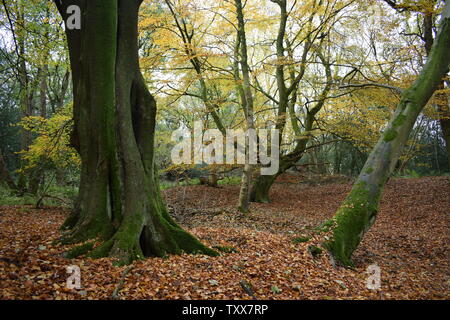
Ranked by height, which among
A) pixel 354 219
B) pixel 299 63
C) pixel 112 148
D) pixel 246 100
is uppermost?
pixel 299 63

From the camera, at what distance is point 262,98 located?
18.2 m

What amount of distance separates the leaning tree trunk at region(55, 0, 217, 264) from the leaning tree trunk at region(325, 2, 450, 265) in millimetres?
2653

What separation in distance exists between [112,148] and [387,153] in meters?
4.84

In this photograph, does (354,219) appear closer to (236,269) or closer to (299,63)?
(236,269)

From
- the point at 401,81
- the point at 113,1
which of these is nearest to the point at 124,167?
the point at 113,1

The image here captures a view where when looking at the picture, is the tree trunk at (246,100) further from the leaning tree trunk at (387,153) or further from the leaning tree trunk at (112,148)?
the leaning tree trunk at (112,148)

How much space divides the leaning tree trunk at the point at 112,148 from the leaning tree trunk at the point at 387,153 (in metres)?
2.65

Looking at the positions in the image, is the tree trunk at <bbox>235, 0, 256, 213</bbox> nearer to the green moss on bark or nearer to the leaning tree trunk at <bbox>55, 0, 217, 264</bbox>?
the green moss on bark

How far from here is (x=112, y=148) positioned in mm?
4469

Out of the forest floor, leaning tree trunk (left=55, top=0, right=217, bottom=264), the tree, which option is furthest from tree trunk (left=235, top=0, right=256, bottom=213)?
leaning tree trunk (left=55, top=0, right=217, bottom=264)

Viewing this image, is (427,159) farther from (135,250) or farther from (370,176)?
(135,250)

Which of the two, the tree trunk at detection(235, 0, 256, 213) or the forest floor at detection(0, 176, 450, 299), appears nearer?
the forest floor at detection(0, 176, 450, 299)

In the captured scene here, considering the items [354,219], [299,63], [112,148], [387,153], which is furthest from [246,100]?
[112,148]

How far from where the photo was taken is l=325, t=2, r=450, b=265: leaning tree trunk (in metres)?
5.48
